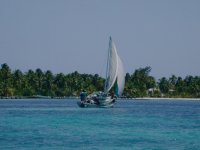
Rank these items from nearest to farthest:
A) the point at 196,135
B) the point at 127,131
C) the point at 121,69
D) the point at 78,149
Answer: the point at 78,149 → the point at 196,135 → the point at 127,131 → the point at 121,69

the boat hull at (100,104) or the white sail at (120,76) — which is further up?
the white sail at (120,76)

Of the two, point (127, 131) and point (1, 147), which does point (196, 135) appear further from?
point (1, 147)

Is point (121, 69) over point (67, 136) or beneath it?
over

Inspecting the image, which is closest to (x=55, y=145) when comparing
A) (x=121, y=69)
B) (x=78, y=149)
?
(x=78, y=149)

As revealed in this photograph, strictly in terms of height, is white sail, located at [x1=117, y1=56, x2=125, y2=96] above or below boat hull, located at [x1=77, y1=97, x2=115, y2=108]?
above

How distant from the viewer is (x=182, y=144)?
41969 mm

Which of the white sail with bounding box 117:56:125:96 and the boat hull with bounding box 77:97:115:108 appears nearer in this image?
the white sail with bounding box 117:56:125:96

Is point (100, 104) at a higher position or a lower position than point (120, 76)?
lower

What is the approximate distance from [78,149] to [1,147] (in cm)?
486

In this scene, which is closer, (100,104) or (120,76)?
(120,76)

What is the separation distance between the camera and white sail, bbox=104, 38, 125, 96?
10031 cm

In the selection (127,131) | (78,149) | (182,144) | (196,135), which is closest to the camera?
(78,149)

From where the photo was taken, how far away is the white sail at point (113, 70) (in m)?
100

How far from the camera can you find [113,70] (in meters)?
100
